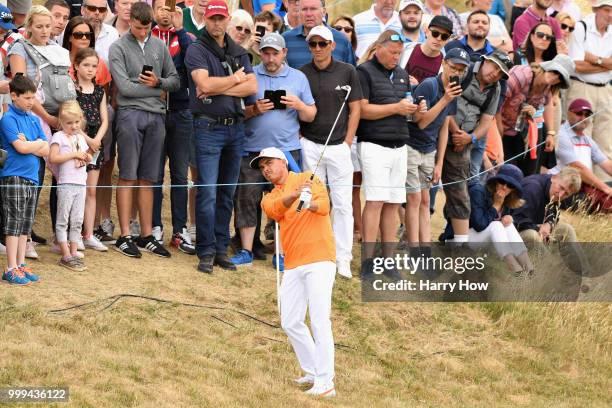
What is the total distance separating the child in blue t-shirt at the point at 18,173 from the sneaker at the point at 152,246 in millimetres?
1785

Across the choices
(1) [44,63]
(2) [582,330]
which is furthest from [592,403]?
(1) [44,63]

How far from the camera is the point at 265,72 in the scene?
39.9ft

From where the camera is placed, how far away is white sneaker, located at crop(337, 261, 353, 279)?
12.5 metres

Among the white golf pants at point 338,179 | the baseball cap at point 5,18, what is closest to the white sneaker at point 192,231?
the white golf pants at point 338,179

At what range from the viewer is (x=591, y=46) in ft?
54.8

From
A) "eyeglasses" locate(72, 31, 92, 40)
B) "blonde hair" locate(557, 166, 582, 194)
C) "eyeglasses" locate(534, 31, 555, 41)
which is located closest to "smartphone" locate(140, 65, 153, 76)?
"eyeglasses" locate(72, 31, 92, 40)

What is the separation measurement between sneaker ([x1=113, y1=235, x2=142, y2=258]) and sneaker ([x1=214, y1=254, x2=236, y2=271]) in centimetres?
78

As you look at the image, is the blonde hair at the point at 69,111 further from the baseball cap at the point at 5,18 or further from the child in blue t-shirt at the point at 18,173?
the baseball cap at the point at 5,18

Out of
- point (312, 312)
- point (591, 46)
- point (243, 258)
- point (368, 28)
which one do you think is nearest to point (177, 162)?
point (243, 258)

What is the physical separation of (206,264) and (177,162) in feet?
3.90

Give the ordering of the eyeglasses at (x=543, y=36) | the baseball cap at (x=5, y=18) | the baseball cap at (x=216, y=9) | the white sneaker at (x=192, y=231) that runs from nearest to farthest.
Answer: the baseball cap at (x=5, y=18) < the baseball cap at (x=216, y=9) < the white sneaker at (x=192, y=231) < the eyeglasses at (x=543, y=36)

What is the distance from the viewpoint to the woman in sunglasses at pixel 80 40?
1159 centimetres

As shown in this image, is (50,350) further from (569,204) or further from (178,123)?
(569,204)

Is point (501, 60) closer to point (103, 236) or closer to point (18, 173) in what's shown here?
point (103, 236)
